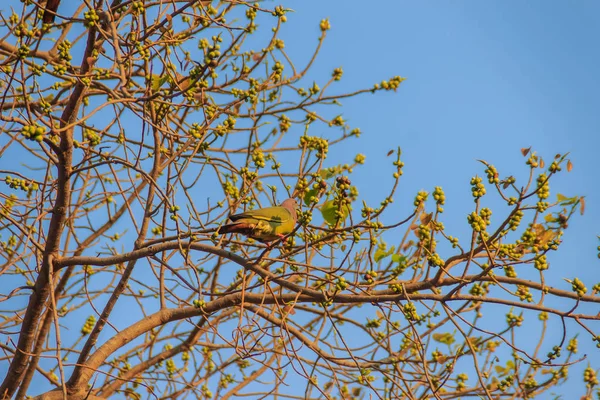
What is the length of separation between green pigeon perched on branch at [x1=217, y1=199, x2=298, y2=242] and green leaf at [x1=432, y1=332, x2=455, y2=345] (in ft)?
4.90

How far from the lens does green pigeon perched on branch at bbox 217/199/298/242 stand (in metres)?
3.91

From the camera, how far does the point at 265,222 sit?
13.5ft

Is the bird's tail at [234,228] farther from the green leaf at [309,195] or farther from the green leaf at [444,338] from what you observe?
the green leaf at [444,338]

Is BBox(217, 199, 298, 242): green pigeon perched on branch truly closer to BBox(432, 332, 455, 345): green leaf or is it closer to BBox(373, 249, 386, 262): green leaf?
BBox(373, 249, 386, 262): green leaf

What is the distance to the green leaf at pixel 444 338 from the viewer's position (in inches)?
196

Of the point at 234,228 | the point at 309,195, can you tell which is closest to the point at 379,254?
the point at 309,195

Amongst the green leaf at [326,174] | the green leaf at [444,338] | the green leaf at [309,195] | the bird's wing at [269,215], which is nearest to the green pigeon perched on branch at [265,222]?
the bird's wing at [269,215]

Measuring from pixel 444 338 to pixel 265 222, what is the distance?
1.82 m

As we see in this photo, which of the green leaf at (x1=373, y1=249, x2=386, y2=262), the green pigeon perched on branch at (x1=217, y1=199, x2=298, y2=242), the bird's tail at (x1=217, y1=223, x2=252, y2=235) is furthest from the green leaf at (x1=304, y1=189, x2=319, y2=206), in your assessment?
the green leaf at (x1=373, y1=249, x2=386, y2=262)

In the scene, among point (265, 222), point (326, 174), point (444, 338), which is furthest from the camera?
point (444, 338)

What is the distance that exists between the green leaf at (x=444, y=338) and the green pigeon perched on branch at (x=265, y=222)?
1.49 metres

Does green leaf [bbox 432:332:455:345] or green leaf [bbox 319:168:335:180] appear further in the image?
green leaf [bbox 432:332:455:345]

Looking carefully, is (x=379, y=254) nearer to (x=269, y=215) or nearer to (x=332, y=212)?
(x=332, y=212)

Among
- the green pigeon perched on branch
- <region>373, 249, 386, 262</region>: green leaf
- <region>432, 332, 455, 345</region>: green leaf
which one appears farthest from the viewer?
<region>432, 332, 455, 345</region>: green leaf
